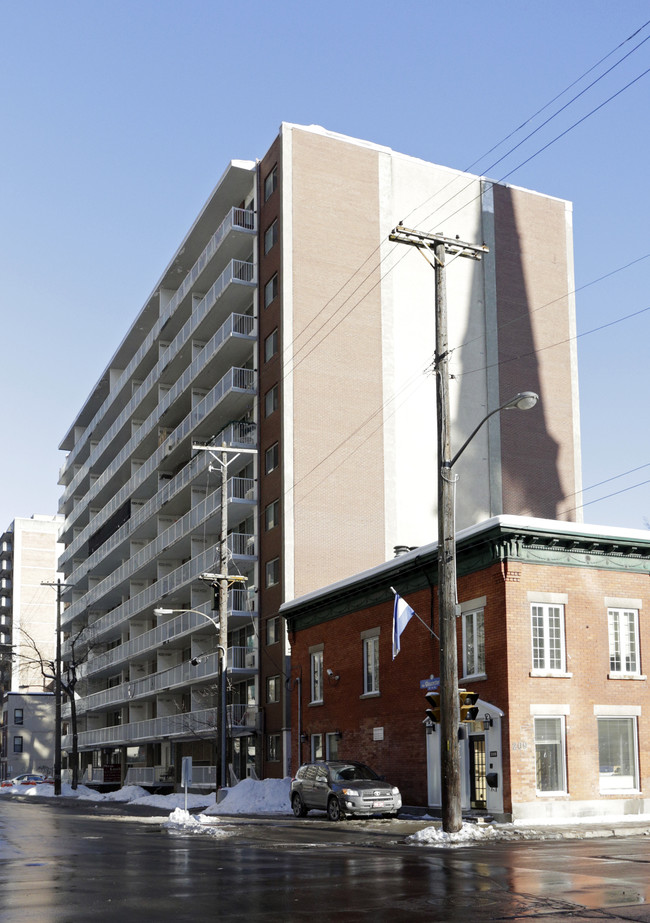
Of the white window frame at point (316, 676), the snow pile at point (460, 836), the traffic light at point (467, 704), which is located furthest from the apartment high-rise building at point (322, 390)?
the traffic light at point (467, 704)

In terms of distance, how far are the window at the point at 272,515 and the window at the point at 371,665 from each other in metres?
15.4

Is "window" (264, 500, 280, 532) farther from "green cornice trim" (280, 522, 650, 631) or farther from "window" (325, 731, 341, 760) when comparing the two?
"green cornice trim" (280, 522, 650, 631)

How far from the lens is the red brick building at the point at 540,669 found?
28422 millimetres

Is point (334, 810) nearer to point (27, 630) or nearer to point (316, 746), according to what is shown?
point (316, 746)

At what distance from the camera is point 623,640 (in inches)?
1206

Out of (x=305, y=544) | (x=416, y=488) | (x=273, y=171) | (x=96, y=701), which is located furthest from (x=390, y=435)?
(x=96, y=701)

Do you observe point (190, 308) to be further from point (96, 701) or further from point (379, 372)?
point (96, 701)

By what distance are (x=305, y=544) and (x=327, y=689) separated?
11.7 metres

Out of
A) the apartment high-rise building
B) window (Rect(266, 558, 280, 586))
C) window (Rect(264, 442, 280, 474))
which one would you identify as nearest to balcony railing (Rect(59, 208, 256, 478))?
the apartment high-rise building

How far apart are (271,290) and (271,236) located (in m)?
2.74

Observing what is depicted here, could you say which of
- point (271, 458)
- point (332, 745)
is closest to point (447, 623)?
point (332, 745)

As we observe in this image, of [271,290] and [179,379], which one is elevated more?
[271,290]

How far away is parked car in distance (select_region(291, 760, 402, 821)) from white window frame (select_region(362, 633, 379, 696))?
4798 mm

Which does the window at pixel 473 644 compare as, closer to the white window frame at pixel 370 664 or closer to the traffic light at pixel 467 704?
the white window frame at pixel 370 664
